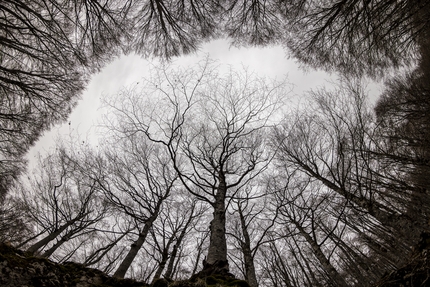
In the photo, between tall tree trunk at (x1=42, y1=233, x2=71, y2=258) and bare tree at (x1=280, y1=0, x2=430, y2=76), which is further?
tall tree trunk at (x1=42, y1=233, x2=71, y2=258)

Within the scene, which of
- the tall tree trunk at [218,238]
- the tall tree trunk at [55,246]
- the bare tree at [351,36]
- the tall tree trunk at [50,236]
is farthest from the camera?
the tall tree trunk at [55,246]

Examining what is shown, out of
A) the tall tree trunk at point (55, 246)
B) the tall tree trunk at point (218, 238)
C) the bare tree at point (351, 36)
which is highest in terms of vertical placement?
the bare tree at point (351, 36)

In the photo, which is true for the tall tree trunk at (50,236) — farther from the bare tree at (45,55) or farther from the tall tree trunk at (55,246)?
the bare tree at (45,55)

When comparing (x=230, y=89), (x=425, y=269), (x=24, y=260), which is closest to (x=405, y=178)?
(x=230, y=89)

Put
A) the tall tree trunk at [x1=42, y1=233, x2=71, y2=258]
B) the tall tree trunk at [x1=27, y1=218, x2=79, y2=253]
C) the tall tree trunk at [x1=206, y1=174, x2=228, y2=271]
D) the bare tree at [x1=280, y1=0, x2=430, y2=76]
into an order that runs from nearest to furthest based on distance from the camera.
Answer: the tall tree trunk at [x1=206, y1=174, x2=228, y2=271] < the bare tree at [x1=280, y1=0, x2=430, y2=76] < the tall tree trunk at [x1=27, y1=218, x2=79, y2=253] < the tall tree trunk at [x1=42, y1=233, x2=71, y2=258]

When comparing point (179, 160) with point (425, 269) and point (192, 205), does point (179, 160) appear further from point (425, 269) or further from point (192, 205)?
point (425, 269)

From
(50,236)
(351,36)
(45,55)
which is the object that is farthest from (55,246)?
(351,36)

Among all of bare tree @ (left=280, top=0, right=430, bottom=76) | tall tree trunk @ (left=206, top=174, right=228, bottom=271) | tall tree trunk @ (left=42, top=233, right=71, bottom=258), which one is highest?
bare tree @ (left=280, top=0, right=430, bottom=76)

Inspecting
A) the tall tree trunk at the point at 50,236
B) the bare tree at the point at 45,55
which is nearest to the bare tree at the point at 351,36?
the bare tree at the point at 45,55

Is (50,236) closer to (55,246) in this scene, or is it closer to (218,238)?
(55,246)

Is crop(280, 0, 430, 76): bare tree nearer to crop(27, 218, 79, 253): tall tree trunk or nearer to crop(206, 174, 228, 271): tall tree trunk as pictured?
crop(206, 174, 228, 271): tall tree trunk

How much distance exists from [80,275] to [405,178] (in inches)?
315

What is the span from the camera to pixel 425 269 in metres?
1.20

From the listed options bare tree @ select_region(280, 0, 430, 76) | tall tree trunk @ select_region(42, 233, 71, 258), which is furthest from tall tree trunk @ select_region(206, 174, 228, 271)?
tall tree trunk @ select_region(42, 233, 71, 258)
